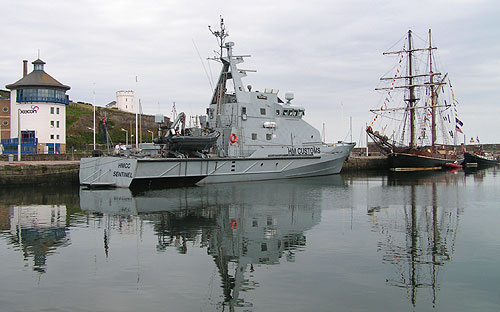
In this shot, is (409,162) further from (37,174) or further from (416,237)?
(416,237)

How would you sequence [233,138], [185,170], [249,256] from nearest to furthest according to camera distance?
[249,256] < [185,170] < [233,138]

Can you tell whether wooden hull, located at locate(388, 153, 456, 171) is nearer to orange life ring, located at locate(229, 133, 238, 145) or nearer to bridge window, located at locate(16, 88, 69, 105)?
orange life ring, located at locate(229, 133, 238, 145)

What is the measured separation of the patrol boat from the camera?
26.8 metres

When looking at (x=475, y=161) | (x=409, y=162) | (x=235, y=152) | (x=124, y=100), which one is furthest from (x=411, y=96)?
(x=124, y=100)

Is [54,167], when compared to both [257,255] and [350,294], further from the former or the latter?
[350,294]

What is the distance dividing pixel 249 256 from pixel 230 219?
5.27 meters

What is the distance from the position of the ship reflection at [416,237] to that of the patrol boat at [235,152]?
11447 mm

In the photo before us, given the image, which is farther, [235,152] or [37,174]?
[235,152]

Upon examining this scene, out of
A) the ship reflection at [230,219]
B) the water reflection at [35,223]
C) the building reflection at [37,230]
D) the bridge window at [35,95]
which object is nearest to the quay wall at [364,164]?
the ship reflection at [230,219]

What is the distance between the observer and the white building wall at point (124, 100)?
3185 inches

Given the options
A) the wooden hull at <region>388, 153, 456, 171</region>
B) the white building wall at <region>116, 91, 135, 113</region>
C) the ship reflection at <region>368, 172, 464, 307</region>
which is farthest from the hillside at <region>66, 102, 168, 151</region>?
the ship reflection at <region>368, 172, 464, 307</region>

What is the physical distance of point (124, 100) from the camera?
3209 inches

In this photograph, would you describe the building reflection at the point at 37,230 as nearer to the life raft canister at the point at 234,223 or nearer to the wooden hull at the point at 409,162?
the life raft canister at the point at 234,223

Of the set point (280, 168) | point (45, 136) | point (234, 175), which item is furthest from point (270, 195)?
point (45, 136)
